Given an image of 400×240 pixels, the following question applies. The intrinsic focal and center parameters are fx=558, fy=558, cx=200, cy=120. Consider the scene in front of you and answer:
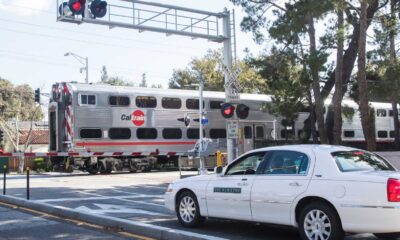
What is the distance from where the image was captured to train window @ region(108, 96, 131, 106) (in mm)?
27922

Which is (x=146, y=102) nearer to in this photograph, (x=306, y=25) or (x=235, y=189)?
(x=306, y=25)

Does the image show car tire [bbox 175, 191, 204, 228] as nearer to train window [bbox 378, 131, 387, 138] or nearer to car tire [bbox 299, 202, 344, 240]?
car tire [bbox 299, 202, 344, 240]

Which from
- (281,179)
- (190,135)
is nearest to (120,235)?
(281,179)

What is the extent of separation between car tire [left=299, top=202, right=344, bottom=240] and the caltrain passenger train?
16580 mm

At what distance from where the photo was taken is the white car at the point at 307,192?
7438 mm

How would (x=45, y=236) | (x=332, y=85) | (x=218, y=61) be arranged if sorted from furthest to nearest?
(x=218, y=61)
(x=332, y=85)
(x=45, y=236)

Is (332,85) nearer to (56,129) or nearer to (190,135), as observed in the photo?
(190,135)

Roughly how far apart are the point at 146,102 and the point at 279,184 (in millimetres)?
21079

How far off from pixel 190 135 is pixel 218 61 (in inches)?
1089

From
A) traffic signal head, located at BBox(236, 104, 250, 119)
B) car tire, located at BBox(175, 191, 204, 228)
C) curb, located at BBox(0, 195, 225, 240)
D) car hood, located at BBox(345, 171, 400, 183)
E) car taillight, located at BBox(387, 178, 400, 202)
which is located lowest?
curb, located at BBox(0, 195, 225, 240)

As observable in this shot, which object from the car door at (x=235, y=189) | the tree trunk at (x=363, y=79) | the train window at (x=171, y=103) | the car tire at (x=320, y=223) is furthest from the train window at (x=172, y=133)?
the car tire at (x=320, y=223)

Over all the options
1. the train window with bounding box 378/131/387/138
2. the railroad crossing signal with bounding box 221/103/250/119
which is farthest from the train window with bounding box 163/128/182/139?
the train window with bounding box 378/131/387/138

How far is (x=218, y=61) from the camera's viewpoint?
188 feet

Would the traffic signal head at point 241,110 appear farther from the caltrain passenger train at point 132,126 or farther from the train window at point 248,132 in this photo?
the train window at point 248,132
